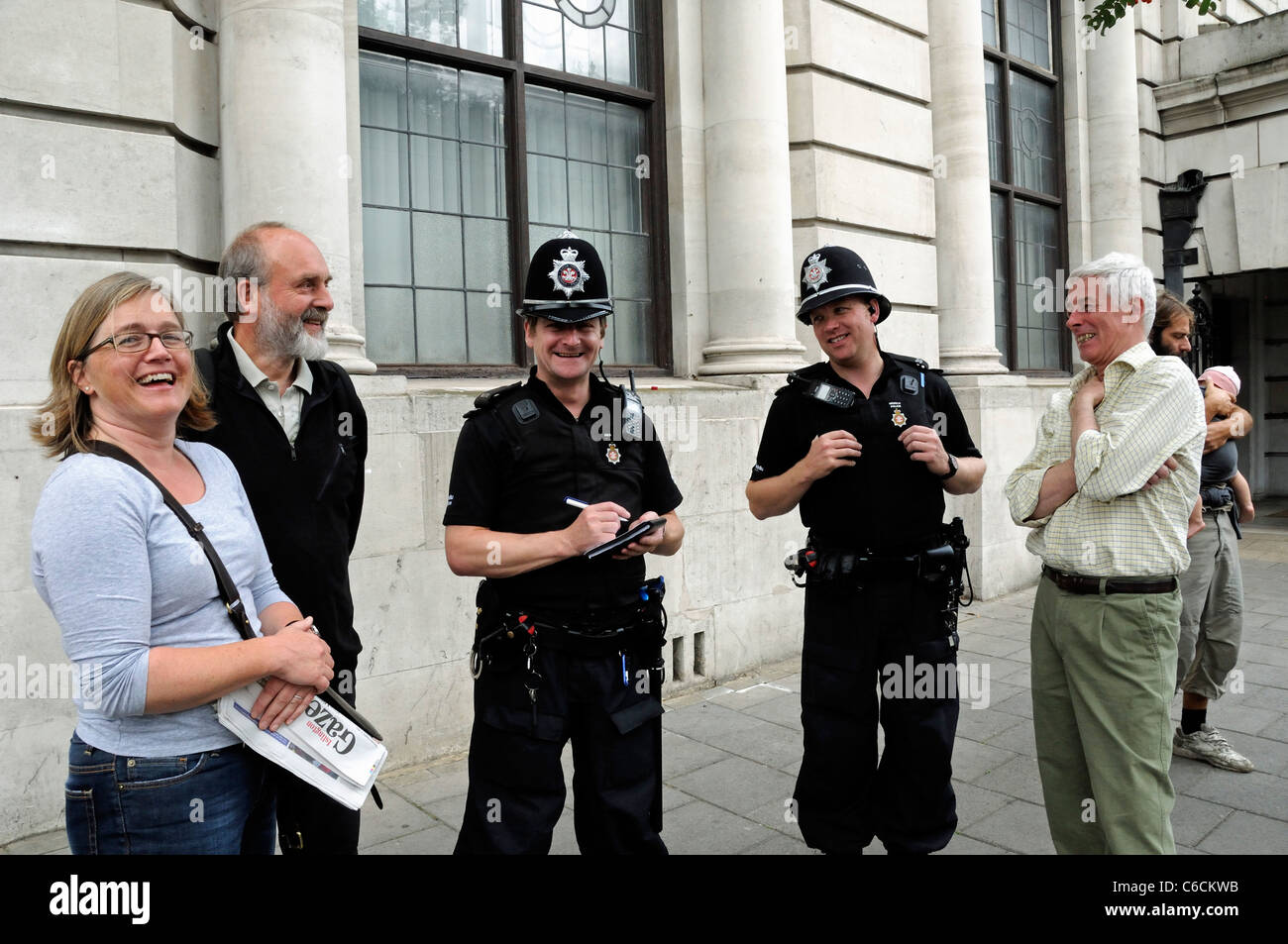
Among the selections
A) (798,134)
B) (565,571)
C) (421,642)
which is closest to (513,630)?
(565,571)

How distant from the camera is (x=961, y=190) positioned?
8836mm

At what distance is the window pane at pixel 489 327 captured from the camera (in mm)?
6176

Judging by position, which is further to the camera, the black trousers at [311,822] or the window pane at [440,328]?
the window pane at [440,328]

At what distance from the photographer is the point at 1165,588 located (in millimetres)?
3076

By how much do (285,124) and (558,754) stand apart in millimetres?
3572

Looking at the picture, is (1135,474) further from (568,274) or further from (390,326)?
(390,326)

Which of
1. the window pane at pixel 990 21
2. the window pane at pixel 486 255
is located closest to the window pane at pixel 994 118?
the window pane at pixel 990 21

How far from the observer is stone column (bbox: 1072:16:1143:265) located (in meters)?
10.9

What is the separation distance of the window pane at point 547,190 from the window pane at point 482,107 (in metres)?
0.33

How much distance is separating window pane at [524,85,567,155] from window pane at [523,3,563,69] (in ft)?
0.64

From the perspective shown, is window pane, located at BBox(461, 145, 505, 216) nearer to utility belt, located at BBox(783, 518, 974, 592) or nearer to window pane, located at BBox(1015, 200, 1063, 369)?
utility belt, located at BBox(783, 518, 974, 592)

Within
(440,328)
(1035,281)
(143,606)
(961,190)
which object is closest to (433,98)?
(440,328)

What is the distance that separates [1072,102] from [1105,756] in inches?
402

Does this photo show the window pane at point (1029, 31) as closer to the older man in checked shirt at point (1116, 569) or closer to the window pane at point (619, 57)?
the window pane at point (619, 57)
